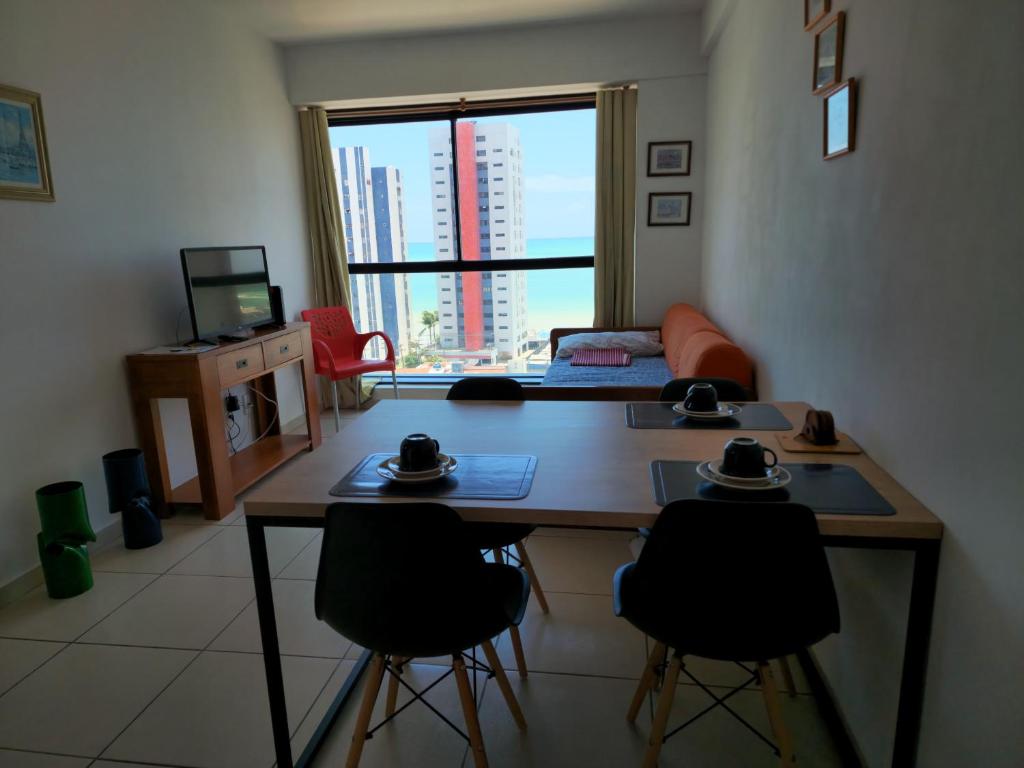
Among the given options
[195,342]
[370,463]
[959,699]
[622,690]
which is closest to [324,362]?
[195,342]

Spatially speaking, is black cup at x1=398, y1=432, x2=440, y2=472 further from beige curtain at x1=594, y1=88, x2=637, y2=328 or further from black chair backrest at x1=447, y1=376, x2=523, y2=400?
beige curtain at x1=594, y1=88, x2=637, y2=328

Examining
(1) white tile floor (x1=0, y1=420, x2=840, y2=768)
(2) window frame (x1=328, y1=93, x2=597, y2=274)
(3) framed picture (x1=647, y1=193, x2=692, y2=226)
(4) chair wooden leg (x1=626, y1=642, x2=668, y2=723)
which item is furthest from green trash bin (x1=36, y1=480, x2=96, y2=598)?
(3) framed picture (x1=647, y1=193, x2=692, y2=226)

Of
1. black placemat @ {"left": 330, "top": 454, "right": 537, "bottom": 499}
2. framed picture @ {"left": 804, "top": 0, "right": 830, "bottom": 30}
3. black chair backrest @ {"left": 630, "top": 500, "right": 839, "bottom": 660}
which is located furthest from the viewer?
framed picture @ {"left": 804, "top": 0, "right": 830, "bottom": 30}

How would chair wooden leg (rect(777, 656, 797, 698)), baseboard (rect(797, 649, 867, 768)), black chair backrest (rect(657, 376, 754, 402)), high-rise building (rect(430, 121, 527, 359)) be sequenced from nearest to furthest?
baseboard (rect(797, 649, 867, 768)), chair wooden leg (rect(777, 656, 797, 698)), black chair backrest (rect(657, 376, 754, 402)), high-rise building (rect(430, 121, 527, 359))

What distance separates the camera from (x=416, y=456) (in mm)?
1595

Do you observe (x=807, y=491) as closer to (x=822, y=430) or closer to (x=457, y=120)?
(x=822, y=430)

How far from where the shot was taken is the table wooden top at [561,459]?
1376 mm

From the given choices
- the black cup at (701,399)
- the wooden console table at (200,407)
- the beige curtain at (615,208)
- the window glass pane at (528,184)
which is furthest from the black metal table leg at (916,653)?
the window glass pane at (528,184)

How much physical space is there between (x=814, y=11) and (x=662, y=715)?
2316 millimetres

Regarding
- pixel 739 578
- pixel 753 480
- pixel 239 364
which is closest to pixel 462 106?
pixel 239 364

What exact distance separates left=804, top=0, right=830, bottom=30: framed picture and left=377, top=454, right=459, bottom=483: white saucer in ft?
6.30

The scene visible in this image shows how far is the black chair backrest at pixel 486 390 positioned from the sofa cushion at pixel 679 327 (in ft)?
5.34

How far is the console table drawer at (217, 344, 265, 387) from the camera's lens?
11.1 feet

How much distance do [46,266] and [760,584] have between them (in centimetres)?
315
